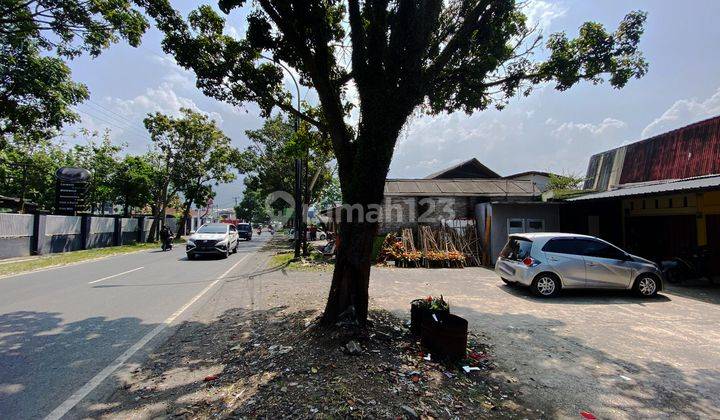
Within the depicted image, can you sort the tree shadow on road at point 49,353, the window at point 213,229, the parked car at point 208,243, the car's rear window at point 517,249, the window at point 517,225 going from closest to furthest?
the tree shadow on road at point 49,353 < the car's rear window at point 517,249 < the window at point 517,225 < the parked car at point 208,243 < the window at point 213,229

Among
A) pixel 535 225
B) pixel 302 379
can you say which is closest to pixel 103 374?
pixel 302 379

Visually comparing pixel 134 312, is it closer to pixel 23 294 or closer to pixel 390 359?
pixel 23 294

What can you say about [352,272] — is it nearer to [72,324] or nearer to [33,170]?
[72,324]

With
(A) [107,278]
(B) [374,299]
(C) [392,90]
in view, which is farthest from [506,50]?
(A) [107,278]

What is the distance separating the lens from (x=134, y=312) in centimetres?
694

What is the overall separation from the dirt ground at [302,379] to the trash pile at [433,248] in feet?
30.3

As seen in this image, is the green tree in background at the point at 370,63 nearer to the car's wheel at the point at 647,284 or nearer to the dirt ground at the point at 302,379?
the dirt ground at the point at 302,379

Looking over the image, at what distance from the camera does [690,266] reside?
36.2ft

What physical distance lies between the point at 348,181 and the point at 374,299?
3885 millimetres

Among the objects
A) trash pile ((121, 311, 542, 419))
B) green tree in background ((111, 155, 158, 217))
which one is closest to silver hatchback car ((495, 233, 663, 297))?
trash pile ((121, 311, 542, 419))

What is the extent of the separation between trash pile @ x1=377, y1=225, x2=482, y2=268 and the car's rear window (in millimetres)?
4953

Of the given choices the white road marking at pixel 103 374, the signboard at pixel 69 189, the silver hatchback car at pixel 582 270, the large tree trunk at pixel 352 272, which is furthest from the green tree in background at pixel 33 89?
the silver hatchback car at pixel 582 270

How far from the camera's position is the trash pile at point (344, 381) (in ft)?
11.1

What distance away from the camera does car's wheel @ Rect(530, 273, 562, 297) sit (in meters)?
8.93
